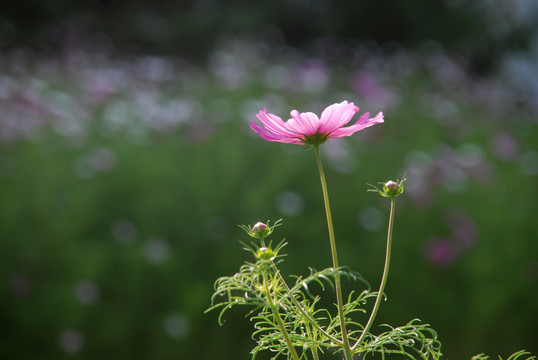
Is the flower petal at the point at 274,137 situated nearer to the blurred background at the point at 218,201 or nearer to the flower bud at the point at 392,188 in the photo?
the flower bud at the point at 392,188

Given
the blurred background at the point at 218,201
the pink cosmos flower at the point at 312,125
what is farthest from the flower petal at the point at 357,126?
the blurred background at the point at 218,201

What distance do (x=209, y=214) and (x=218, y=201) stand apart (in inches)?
2.9

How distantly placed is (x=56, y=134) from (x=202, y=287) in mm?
957

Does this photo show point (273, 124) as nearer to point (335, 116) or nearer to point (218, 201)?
point (335, 116)

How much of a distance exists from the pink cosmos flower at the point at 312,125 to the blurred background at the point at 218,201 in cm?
124

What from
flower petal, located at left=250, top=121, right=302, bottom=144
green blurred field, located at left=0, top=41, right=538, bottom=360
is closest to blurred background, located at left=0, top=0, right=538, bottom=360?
green blurred field, located at left=0, top=41, right=538, bottom=360

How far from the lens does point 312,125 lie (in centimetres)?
43

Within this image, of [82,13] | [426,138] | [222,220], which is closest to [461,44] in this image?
[426,138]

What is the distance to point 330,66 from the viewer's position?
3857 mm

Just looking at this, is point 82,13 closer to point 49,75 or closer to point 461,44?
point 49,75

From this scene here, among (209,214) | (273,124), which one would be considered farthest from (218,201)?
(273,124)

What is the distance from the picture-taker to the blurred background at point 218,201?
5.41 ft

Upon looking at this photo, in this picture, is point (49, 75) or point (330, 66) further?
point (330, 66)

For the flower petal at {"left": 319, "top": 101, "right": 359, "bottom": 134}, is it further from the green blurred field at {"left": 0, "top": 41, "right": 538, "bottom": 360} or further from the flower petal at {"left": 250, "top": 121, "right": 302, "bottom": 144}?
the green blurred field at {"left": 0, "top": 41, "right": 538, "bottom": 360}
